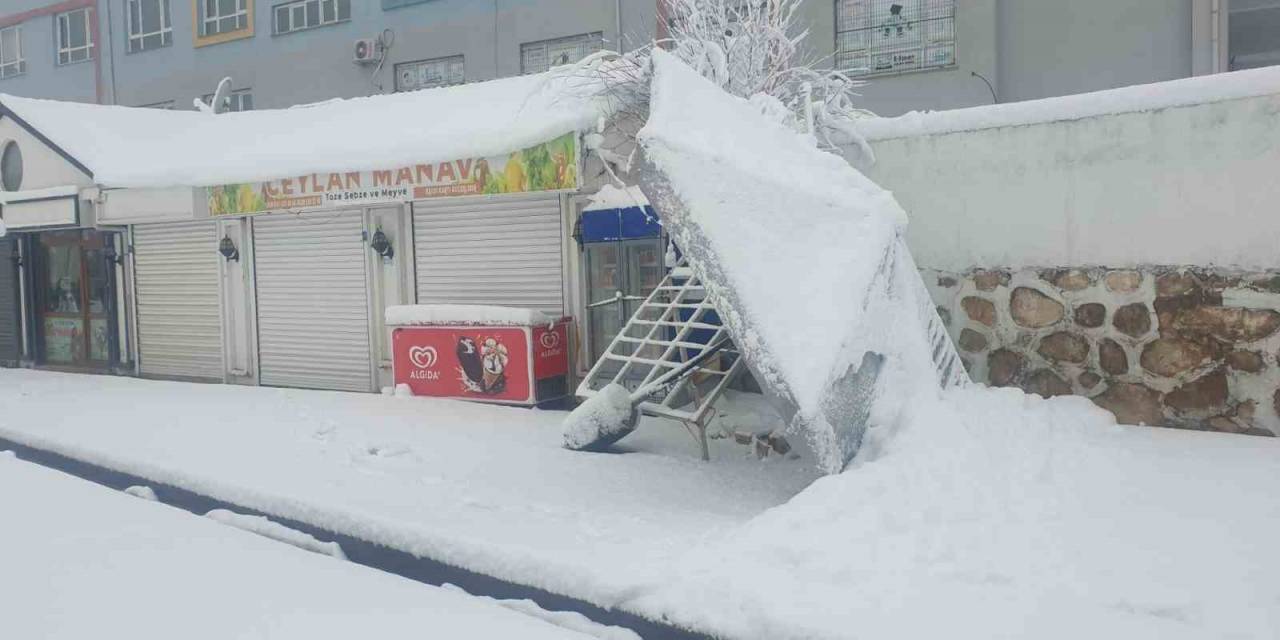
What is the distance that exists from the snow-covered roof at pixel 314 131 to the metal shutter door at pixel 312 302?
35.7 inches

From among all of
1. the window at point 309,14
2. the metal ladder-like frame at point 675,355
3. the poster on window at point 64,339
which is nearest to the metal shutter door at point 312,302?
the metal ladder-like frame at point 675,355

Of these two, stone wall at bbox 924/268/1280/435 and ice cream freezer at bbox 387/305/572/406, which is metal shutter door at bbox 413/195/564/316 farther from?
stone wall at bbox 924/268/1280/435

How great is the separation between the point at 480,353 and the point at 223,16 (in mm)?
18380

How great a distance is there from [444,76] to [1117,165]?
53.1 ft

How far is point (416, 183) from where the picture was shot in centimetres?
1016

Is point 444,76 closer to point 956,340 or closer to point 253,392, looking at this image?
point 253,392

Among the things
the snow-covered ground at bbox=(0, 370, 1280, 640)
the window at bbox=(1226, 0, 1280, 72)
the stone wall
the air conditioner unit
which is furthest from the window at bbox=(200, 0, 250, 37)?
the stone wall

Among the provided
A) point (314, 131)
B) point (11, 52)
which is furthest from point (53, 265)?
point (11, 52)

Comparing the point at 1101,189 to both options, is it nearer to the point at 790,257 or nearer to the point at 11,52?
the point at 790,257

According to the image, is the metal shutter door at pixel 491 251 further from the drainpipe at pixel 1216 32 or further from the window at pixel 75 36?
the window at pixel 75 36

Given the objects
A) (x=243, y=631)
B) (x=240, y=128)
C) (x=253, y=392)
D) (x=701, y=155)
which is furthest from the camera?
(x=240, y=128)

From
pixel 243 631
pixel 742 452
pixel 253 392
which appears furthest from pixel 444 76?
pixel 243 631

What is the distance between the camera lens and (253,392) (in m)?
12.0

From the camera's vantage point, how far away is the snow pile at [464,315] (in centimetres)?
962
